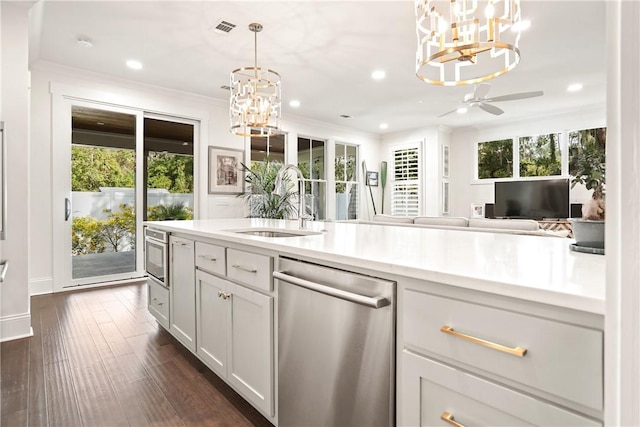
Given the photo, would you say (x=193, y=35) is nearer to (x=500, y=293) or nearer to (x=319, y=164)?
(x=500, y=293)

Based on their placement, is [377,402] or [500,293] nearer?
[500,293]

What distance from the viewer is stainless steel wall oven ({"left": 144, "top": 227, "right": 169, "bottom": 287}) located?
96.9 inches

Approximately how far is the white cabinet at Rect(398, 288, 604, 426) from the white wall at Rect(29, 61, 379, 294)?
15.0ft

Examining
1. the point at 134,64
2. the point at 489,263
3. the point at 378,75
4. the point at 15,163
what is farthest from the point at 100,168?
the point at 489,263

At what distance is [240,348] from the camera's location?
1.65 m

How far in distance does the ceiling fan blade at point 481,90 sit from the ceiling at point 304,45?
45cm

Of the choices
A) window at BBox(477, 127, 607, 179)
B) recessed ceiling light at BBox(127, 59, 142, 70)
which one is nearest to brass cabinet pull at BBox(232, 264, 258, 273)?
recessed ceiling light at BBox(127, 59, 142, 70)

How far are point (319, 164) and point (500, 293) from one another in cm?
663

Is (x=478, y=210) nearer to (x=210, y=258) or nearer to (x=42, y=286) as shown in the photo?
(x=210, y=258)

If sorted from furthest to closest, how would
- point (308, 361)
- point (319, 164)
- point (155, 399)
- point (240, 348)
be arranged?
point (319, 164)
point (155, 399)
point (240, 348)
point (308, 361)

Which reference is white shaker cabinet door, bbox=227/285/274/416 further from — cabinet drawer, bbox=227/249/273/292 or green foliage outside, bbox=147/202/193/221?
green foliage outside, bbox=147/202/193/221

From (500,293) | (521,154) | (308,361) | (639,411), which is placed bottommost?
(308,361)

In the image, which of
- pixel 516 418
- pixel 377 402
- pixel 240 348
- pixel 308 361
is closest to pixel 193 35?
pixel 240 348

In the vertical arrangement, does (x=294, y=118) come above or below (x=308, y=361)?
above
